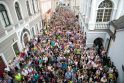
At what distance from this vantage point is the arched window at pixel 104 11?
13.9 m

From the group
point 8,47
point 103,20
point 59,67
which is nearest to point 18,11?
point 8,47

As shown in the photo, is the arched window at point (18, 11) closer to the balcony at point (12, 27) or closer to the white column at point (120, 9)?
the balcony at point (12, 27)

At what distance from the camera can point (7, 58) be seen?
12.3 m

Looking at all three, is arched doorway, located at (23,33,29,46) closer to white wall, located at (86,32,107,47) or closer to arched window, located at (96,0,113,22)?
white wall, located at (86,32,107,47)

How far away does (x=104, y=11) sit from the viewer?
14297mm

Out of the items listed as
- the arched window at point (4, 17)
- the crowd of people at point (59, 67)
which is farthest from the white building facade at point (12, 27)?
the crowd of people at point (59, 67)

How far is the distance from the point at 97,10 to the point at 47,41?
8.44 meters

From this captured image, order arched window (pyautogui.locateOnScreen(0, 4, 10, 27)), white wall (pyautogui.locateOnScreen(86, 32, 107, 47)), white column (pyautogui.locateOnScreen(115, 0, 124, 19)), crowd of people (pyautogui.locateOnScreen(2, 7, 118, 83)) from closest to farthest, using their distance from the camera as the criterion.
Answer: crowd of people (pyautogui.locateOnScreen(2, 7, 118, 83))
arched window (pyautogui.locateOnScreen(0, 4, 10, 27))
white column (pyautogui.locateOnScreen(115, 0, 124, 19))
white wall (pyautogui.locateOnScreen(86, 32, 107, 47))

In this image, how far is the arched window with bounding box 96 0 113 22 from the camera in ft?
45.6

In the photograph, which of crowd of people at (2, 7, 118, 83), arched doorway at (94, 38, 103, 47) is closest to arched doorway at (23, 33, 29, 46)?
crowd of people at (2, 7, 118, 83)

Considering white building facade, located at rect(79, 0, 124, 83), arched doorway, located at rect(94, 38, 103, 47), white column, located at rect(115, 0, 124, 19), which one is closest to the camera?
white building facade, located at rect(79, 0, 124, 83)

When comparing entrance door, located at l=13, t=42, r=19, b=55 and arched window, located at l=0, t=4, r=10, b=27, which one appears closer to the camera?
arched window, located at l=0, t=4, r=10, b=27

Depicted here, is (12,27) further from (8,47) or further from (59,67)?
(59,67)

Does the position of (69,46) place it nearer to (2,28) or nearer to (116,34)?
(116,34)
